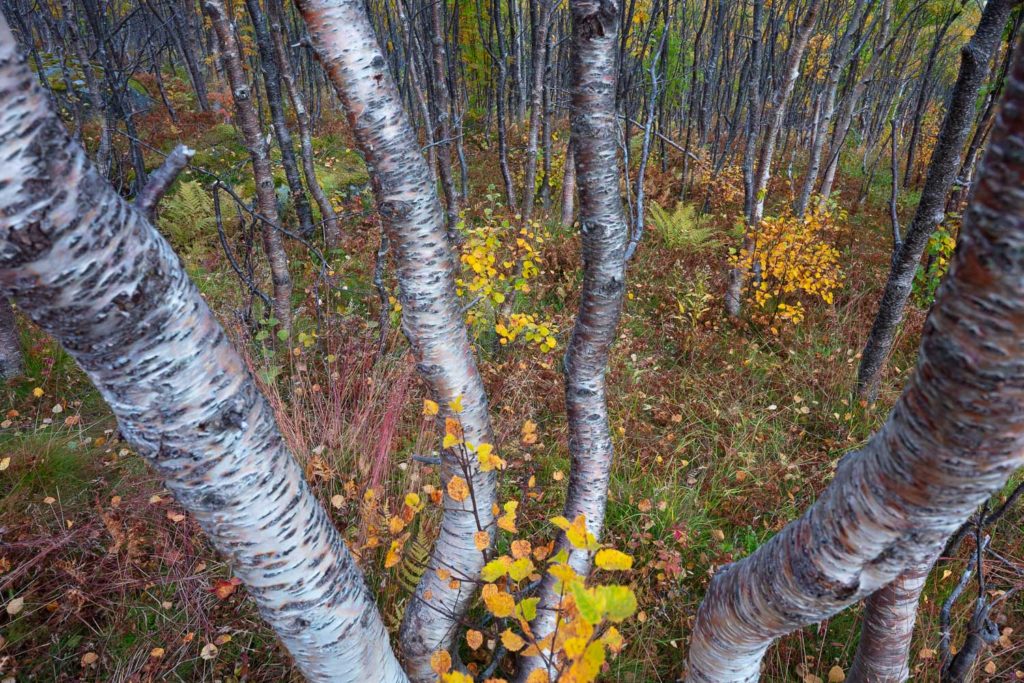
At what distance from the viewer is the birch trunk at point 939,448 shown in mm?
555

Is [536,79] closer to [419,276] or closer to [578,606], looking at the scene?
[419,276]

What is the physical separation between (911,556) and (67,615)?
2.98 m

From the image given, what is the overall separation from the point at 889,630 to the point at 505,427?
2.17 metres

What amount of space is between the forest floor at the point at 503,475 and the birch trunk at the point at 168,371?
0.79 meters

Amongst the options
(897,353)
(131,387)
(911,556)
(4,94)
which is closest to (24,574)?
(131,387)

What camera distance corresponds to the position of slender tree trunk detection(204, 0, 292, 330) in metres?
3.29

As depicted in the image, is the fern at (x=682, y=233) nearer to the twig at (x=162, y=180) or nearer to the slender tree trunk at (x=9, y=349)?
the twig at (x=162, y=180)

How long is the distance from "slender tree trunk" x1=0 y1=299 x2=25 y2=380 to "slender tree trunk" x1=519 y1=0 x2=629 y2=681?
405 centimetres

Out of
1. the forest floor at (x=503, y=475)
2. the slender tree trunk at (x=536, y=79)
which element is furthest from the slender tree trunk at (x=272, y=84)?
the slender tree trunk at (x=536, y=79)

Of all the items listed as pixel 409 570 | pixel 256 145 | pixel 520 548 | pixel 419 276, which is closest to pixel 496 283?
pixel 256 145

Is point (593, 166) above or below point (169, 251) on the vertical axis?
below

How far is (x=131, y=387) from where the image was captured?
33.9 inches

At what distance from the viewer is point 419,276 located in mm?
1668

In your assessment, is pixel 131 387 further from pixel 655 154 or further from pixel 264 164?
pixel 655 154
